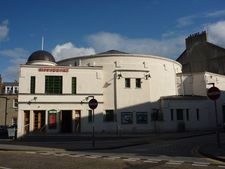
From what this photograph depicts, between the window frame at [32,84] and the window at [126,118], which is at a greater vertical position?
the window frame at [32,84]

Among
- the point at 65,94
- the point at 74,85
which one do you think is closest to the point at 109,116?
the point at 74,85

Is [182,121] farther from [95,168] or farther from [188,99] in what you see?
[95,168]

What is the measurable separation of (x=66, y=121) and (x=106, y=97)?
5579 millimetres

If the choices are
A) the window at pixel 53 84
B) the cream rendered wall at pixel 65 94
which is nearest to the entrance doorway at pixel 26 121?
the cream rendered wall at pixel 65 94

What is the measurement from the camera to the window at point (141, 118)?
3493 centimetres

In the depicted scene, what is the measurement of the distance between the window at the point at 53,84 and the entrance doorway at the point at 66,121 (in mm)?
2570

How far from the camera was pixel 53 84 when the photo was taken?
33.2 m

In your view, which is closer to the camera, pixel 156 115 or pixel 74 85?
pixel 74 85

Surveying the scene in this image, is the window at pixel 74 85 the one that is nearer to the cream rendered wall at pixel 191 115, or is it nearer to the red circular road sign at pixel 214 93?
the cream rendered wall at pixel 191 115

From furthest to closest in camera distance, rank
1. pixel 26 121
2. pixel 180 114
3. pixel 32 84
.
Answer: pixel 180 114 → pixel 32 84 → pixel 26 121

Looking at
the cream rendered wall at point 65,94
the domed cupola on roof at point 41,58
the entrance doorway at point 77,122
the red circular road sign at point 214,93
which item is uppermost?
the domed cupola on roof at point 41,58

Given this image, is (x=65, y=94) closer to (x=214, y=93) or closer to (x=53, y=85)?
(x=53, y=85)

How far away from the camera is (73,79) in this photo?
3397cm

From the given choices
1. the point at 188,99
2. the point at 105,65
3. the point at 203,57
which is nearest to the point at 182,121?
the point at 188,99
